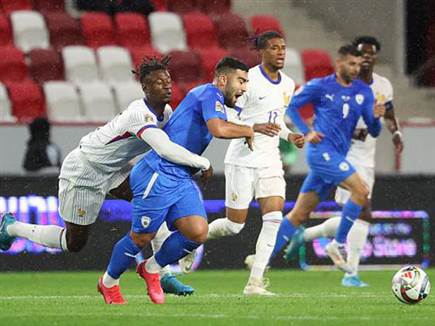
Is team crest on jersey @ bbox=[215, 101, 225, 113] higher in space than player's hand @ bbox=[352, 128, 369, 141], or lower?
higher

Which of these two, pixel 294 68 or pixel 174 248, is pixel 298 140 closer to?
pixel 174 248

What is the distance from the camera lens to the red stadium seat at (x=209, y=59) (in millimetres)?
19844

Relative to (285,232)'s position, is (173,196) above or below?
above

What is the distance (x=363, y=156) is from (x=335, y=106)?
1.24 meters

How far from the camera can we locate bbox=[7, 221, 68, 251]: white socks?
1164 cm

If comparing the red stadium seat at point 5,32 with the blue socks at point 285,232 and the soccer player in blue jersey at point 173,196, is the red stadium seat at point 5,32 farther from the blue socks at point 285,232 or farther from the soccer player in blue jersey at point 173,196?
the soccer player in blue jersey at point 173,196

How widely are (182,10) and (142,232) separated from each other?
11332 mm

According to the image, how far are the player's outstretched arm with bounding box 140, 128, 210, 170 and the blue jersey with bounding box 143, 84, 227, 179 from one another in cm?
20

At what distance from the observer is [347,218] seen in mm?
13906

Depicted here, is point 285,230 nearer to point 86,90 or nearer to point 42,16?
point 86,90

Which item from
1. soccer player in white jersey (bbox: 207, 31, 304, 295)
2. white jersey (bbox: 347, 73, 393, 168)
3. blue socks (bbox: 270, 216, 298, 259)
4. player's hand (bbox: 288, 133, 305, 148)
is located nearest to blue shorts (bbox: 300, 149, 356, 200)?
blue socks (bbox: 270, 216, 298, 259)

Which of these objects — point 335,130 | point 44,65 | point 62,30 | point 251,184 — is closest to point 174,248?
point 251,184

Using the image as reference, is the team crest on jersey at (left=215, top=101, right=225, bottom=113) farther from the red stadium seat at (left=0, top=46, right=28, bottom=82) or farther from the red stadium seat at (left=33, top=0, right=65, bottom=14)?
the red stadium seat at (left=33, top=0, right=65, bottom=14)

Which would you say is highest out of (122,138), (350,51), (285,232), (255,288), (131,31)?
(350,51)
